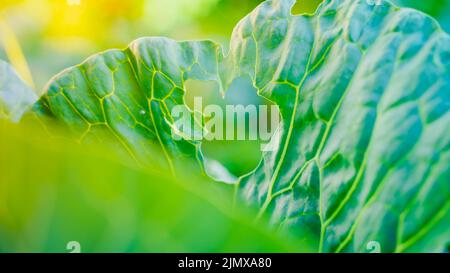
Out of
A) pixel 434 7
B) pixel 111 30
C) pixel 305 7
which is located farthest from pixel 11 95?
pixel 434 7

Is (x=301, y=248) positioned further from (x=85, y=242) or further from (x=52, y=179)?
(x=52, y=179)

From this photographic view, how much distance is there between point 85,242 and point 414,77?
0.92 m

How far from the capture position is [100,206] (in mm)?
1280

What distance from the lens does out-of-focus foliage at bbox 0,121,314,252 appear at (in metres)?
1.25

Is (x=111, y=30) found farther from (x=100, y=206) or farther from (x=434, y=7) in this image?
(x=434, y=7)

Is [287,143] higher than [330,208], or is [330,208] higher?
[287,143]

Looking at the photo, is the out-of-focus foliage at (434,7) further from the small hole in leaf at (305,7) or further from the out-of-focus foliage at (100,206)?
the out-of-focus foliage at (100,206)

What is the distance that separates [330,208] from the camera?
3.78 feet

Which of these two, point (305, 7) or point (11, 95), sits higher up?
point (305, 7)

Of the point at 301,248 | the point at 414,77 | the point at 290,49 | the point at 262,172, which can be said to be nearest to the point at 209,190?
the point at 262,172

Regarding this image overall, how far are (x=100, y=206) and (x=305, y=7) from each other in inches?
29.6

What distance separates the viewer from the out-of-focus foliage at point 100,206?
125 centimetres

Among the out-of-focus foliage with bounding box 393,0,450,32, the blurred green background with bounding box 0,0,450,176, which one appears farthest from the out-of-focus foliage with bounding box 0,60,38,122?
the out-of-focus foliage with bounding box 393,0,450,32
